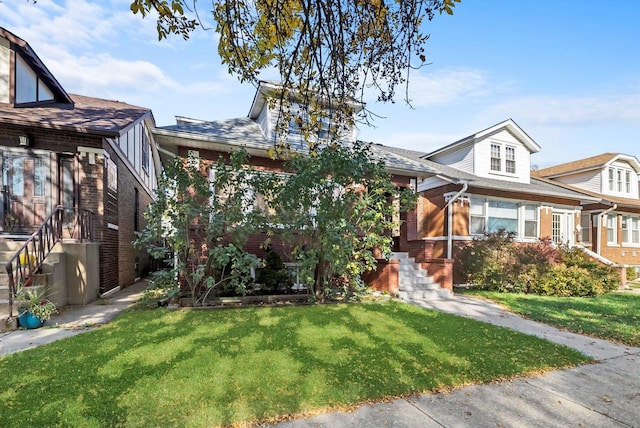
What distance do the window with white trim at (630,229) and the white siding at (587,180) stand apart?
2.18m

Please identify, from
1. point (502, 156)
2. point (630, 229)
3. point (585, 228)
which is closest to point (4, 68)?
point (502, 156)

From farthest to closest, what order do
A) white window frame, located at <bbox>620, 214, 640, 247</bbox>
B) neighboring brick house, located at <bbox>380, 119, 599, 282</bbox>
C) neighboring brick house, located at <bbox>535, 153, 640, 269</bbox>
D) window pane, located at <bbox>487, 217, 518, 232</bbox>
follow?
white window frame, located at <bbox>620, 214, 640, 247</bbox> → neighboring brick house, located at <bbox>535, 153, 640, 269</bbox> → window pane, located at <bbox>487, 217, 518, 232</bbox> → neighboring brick house, located at <bbox>380, 119, 599, 282</bbox>

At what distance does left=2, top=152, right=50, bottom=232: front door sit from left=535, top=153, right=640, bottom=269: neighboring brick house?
21.6 m

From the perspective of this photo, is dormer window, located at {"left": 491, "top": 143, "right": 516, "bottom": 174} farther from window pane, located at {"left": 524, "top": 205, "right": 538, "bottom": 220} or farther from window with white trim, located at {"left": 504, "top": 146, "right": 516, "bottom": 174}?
window pane, located at {"left": 524, "top": 205, "right": 538, "bottom": 220}

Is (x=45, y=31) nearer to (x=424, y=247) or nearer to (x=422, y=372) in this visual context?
(x=422, y=372)

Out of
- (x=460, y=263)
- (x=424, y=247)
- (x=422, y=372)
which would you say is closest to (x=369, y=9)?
(x=422, y=372)

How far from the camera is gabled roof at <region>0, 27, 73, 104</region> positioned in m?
8.95

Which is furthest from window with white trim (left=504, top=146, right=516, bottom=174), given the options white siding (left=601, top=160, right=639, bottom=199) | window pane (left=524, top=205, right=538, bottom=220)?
white siding (left=601, top=160, right=639, bottom=199)

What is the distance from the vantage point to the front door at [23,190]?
27.3ft

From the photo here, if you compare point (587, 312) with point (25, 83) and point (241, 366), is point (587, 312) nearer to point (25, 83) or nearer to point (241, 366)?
point (241, 366)

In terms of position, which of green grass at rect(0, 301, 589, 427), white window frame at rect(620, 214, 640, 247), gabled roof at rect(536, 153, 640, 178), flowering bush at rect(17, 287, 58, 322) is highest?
gabled roof at rect(536, 153, 640, 178)

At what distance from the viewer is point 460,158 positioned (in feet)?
49.6

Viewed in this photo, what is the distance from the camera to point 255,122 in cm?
1176

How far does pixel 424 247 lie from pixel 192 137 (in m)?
8.54
